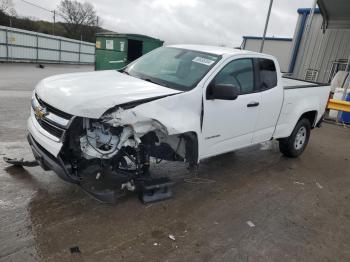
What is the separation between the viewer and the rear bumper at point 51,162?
10.7 feet

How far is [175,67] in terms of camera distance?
446cm

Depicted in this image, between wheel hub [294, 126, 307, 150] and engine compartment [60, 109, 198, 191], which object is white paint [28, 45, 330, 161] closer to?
engine compartment [60, 109, 198, 191]

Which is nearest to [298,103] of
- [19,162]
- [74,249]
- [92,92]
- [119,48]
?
[92,92]

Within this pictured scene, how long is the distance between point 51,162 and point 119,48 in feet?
38.3

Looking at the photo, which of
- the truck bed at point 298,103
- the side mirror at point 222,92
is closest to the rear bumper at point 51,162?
the side mirror at point 222,92

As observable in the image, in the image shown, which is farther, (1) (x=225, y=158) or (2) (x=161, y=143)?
(1) (x=225, y=158)

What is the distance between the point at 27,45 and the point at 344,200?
24512 mm

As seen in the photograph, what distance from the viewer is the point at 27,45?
78.2ft

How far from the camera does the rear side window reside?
16.4 feet

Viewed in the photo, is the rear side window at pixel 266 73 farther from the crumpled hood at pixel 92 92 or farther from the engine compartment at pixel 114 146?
the engine compartment at pixel 114 146

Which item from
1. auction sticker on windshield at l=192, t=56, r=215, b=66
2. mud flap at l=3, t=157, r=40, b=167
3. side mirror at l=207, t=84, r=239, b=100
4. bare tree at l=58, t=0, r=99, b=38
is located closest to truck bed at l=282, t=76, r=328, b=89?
auction sticker on windshield at l=192, t=56, r=215, b=66

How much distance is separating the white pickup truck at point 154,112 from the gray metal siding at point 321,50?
11679mm

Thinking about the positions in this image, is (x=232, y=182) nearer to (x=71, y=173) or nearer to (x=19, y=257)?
(x=71, y=173)

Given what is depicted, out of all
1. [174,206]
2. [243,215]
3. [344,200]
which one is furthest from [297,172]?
[174,206]
